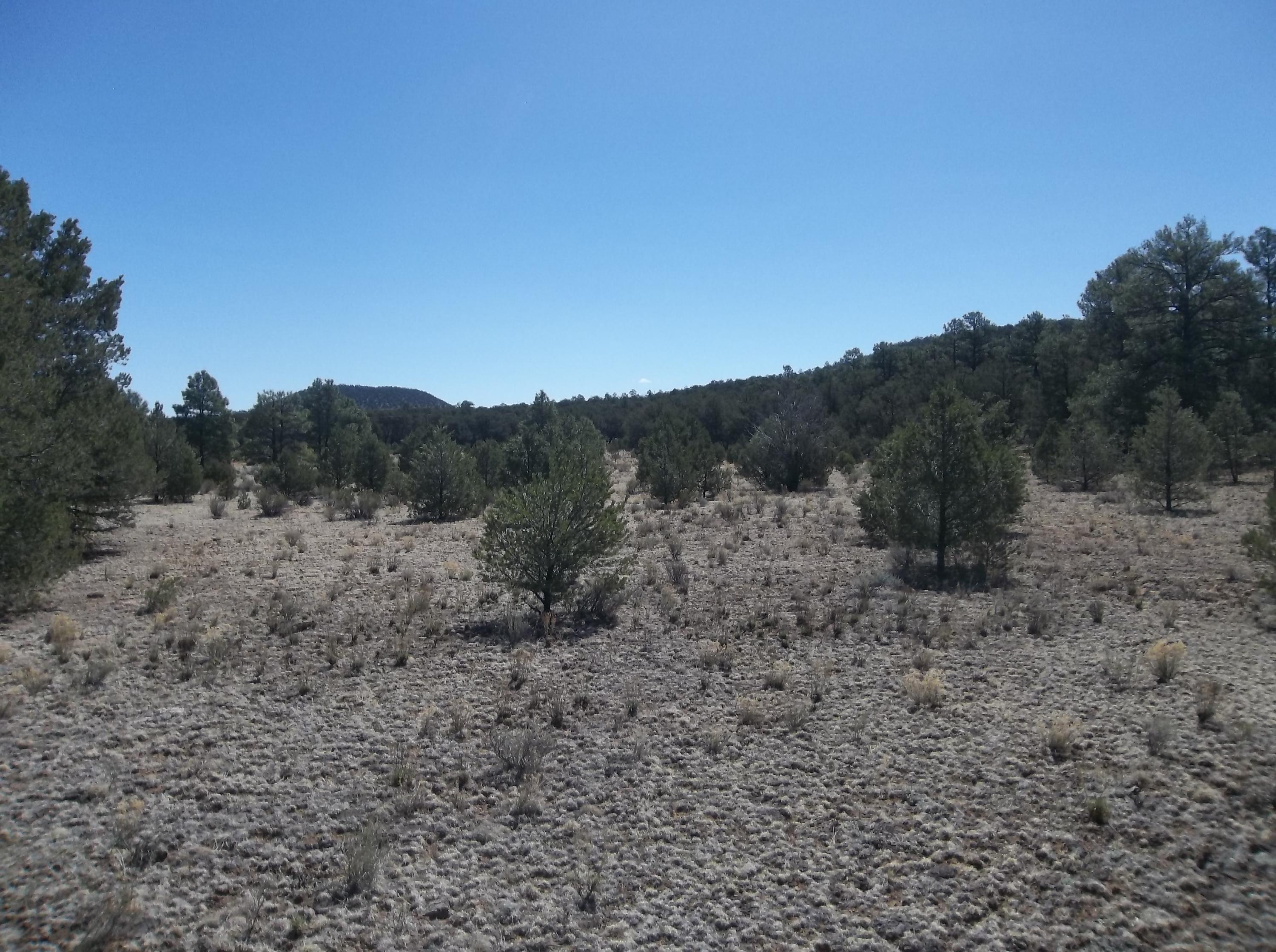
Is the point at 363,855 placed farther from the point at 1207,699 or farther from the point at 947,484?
the point at 947,484

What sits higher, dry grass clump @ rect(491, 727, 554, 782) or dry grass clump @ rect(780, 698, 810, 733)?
dry grass clump @ rect(780, 698, 810, 733)

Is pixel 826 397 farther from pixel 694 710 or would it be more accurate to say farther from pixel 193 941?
pixel 193 941

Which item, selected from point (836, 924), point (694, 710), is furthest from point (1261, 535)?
point (836, 924)

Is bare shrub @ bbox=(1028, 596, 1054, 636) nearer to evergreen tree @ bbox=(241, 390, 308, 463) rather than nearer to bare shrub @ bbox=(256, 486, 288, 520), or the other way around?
bare shrub @ bbox=(256, 486, 288, 520)

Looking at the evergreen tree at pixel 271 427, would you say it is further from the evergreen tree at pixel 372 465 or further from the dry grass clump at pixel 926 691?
the dry grass clump at pixel 926 691

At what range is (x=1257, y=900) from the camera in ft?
16.0

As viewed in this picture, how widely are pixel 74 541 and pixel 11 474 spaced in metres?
3.69

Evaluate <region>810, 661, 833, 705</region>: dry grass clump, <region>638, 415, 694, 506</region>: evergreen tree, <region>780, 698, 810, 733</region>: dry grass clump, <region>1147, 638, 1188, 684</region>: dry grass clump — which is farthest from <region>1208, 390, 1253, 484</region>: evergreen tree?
<region>780, 698, 810, 733</region>: dry grass clump

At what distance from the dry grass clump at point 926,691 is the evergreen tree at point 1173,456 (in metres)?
17.6

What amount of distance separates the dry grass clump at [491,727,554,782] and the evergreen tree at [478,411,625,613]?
4748mm

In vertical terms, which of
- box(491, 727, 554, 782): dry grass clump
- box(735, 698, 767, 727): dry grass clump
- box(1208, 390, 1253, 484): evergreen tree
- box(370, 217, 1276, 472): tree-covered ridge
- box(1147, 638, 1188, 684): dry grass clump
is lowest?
box(491, 727, 554, 782): dry grass clump

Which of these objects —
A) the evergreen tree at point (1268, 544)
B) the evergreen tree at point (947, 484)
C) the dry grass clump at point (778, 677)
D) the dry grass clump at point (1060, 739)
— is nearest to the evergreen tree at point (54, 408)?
the dry grass clump at point (778, 677)

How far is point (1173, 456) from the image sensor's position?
2192cm

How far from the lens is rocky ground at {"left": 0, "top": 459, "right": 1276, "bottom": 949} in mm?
5168
